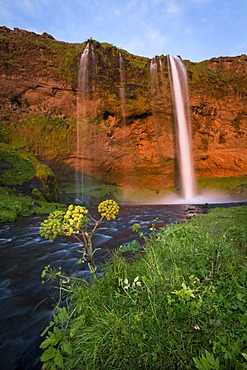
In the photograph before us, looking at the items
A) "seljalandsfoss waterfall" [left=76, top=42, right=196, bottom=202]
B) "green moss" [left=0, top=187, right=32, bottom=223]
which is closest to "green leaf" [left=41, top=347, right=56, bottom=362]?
"green moss" [left=0, top=187, right=32, bottom=223]

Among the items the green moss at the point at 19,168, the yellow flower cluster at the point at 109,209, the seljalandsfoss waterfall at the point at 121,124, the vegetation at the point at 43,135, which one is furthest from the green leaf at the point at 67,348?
the vegetation at the point at 43,135

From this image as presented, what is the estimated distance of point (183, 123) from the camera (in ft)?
88.6

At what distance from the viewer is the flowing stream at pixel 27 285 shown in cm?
233

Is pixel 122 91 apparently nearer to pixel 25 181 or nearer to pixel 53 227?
pixel 25 181

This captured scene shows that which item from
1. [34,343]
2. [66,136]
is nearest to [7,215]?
[34,343]

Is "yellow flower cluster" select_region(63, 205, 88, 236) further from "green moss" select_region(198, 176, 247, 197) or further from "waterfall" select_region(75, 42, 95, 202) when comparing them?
"green moss" select_region(198, 176, 247, 197)

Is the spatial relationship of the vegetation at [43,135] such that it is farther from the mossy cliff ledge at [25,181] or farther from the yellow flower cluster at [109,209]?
the yellow flower cluster at [109,209]

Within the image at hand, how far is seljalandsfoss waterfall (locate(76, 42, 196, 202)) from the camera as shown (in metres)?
25.4

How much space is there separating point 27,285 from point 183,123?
86.8 ft

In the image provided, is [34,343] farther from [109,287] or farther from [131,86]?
[131,86]

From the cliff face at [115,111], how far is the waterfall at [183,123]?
798 mm

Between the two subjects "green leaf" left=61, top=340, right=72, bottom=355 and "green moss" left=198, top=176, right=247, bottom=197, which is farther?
"green moss" left=198, top=176, right=247, bottom=197

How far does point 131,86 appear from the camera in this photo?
26.0 m

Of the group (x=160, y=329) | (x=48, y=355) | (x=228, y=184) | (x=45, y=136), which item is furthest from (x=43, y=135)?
(x=160, y=329)
